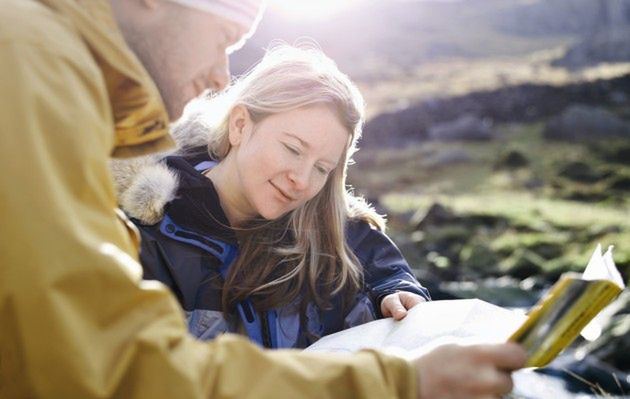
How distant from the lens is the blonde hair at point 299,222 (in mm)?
3850

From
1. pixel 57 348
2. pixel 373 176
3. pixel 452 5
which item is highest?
pixel 57 348

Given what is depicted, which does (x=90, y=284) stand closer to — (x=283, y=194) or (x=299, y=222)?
A: (x=283, y=194)

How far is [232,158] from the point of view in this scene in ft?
13.4

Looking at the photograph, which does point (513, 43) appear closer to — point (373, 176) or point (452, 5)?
point (452, 5)

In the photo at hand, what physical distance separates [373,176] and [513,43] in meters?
69.7

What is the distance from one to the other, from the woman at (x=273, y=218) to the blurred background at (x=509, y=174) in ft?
2.01

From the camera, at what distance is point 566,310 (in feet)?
6.49

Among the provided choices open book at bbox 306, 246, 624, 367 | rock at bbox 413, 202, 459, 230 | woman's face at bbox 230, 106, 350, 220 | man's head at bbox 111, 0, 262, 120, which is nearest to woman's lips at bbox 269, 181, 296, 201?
woman's face at bbox 230, 106, 350, 220

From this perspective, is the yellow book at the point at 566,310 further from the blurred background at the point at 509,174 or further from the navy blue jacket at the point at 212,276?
the blurred background at the point at 509,174

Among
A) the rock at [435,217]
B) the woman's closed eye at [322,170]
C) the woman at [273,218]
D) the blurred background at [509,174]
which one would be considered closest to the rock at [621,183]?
the blurred background at [509,174]

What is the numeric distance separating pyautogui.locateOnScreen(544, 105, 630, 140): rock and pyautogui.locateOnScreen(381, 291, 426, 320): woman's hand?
24.7 meters

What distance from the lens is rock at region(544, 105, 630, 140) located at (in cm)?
2680

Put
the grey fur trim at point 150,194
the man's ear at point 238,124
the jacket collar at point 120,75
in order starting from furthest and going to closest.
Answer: the man's ear at point 238,124 < the grey fur trim at point 150,194 < the jacket collar at point 120,75

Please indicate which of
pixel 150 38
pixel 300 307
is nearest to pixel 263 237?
pixel 300 307
